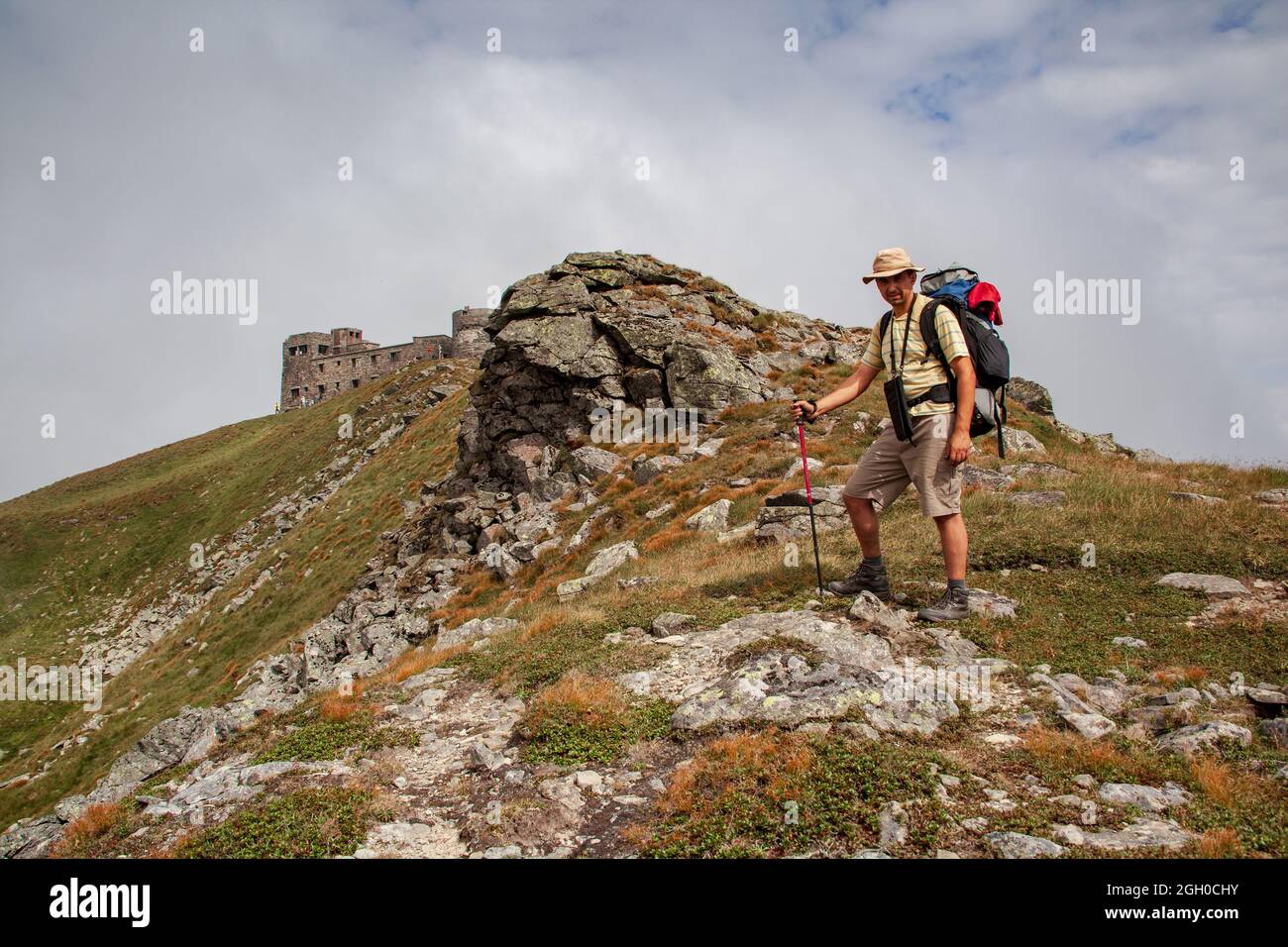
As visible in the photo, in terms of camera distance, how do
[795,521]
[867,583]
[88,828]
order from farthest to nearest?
1. [795,521]
2. [867,583]
3. [88,828]

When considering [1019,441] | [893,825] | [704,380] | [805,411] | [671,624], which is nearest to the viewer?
[893,825]

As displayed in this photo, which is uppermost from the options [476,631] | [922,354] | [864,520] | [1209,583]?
[922,354]

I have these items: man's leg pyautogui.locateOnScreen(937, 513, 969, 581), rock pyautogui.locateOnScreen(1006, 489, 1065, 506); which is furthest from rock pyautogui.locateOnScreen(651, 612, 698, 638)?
rock pyautogui.locateOnScreen(1006, 489, 1065, 506)

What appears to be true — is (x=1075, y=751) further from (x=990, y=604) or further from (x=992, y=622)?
(x=990, y=604)

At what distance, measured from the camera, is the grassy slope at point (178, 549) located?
100 ft

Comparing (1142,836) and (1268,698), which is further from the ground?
(1268,698)

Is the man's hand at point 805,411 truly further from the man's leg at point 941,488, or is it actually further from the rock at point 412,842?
the rock at point 412,842

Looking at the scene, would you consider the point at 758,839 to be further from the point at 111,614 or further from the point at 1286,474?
the point at 111,614

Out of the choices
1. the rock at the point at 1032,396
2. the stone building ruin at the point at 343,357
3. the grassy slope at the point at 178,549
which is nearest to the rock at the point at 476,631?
the grassy slope at the point at 178,549

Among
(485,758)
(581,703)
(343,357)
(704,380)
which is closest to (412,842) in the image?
(485,758)

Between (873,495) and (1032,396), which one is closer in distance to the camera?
(873,495)

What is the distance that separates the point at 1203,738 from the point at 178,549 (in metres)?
68.0

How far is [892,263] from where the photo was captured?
862 cm

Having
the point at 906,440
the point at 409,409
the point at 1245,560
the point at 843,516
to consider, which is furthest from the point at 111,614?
the point at 1245,560
